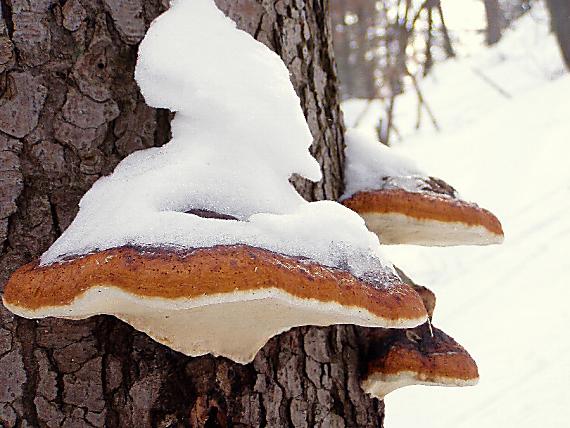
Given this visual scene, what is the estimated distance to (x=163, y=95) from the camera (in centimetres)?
133

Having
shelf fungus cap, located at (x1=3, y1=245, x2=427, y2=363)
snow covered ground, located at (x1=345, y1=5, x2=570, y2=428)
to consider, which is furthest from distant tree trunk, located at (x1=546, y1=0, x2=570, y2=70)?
shelf fungus cap, located at (x1=3, y1=245, x2=427, y2=363)

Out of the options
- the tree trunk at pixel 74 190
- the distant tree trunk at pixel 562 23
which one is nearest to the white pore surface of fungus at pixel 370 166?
the tree trunk at pixel 74 190

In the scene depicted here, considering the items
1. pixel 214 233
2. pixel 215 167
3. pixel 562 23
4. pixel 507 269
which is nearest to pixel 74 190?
pixel 215 167

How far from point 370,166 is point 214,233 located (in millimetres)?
956

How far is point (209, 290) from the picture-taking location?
0.87 metres

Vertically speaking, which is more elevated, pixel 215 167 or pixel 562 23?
pixel 562 23

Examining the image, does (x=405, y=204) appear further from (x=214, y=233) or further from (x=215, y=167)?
(x=214, y=233)

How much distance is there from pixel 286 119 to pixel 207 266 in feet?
1.80

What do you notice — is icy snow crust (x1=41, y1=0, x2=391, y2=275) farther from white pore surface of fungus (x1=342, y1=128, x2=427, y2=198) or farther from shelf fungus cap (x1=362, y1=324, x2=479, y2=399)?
shelf fungus cap (x1=362, y1=324, x2=479, y2=399)

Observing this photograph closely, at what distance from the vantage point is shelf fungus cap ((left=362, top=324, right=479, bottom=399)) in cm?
160

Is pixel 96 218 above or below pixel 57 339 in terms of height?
above

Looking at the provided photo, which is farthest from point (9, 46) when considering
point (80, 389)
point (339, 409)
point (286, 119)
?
point (339, 409)

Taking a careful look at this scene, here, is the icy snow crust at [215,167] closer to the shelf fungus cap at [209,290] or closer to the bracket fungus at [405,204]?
the shelf fungus cap at [209,290]

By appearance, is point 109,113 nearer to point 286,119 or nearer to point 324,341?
point 286,119
